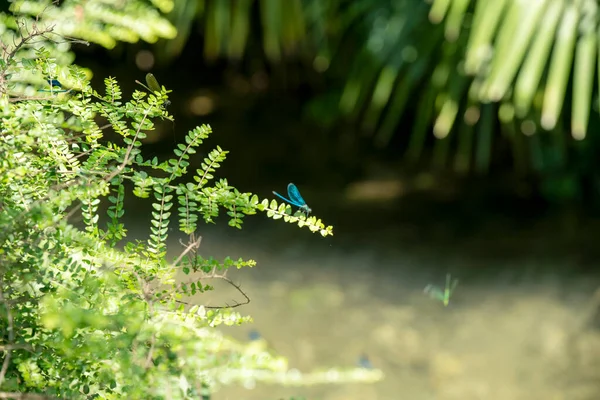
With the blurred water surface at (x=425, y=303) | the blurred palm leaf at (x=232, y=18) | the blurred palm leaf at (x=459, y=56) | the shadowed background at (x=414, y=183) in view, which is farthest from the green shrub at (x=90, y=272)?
the blurred palm leaf at (x=232, y=18)

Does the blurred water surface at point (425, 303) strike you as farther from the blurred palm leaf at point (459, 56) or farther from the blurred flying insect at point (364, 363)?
the blurred palm leaf at point (459, 56)

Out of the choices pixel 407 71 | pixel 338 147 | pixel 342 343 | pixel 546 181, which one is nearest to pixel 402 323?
pixel 342 343

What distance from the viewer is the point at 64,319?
2.07 feet

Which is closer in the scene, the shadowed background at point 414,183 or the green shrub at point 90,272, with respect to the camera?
the green shrub at point 90,272

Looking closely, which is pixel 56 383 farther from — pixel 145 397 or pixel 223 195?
pixel 223 195

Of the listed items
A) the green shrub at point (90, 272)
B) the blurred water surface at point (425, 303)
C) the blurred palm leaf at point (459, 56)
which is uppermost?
the blurred palm leaf at point (459, 56)

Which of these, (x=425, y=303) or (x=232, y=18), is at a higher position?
(x=232, y=18)

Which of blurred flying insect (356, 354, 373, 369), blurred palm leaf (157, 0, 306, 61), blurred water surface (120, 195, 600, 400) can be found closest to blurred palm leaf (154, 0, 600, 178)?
blurred palm leaf (157, 0, 306, 61)

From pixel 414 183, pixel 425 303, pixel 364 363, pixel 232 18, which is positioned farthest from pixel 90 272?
pixel 414 183

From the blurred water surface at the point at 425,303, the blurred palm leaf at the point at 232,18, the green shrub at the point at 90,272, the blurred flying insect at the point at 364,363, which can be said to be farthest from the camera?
the blurred palm leaf at the point at 232,18

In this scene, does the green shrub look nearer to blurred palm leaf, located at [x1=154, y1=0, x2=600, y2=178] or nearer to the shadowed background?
the shadowed background

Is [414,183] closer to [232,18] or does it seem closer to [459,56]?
[459,56]

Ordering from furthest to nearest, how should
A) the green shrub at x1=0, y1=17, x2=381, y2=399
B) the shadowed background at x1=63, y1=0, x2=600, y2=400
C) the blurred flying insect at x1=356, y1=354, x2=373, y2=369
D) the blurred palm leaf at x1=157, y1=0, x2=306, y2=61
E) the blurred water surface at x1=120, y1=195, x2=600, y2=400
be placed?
the blurred palm leaf at x1=157, y1=0, x2=306, y2=61
the shadowed background at x1=63, y1=0, x2=600, y2=400
the blurred water surface at x1=120, y1=195, x2=600, y2=400
the blurred flying insect at x1=356, y1=354, x2=373, y2=369
the green shrub at x1=0, y1=17, x2=381, y2=399

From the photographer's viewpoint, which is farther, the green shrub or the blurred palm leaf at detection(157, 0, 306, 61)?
the blurred palm leaf at detection(157, 0, 306, 61)
